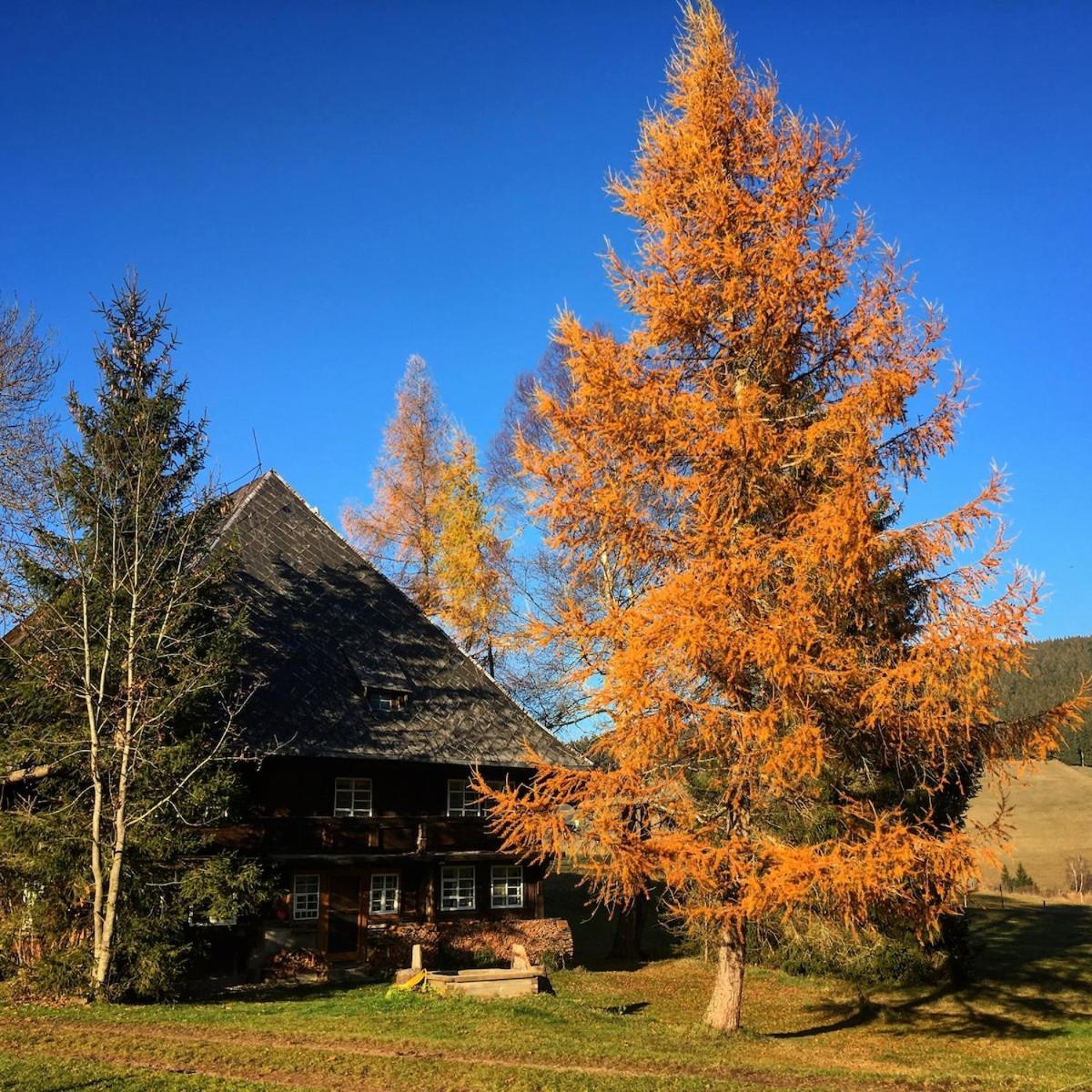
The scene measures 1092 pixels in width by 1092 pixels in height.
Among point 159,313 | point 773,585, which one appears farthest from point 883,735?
point 159,313

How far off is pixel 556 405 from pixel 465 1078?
8672 millimetres

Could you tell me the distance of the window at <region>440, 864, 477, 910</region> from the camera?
2348 cm

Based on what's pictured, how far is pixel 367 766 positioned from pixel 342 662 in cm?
264

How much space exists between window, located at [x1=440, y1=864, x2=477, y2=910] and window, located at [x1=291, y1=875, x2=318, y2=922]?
10.4ft

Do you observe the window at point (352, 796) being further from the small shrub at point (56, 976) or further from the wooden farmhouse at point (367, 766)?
the small shrub at point (56, 976)

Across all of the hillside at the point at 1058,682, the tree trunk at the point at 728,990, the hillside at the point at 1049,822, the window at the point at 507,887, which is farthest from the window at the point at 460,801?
the hillside at the point at 1058,682

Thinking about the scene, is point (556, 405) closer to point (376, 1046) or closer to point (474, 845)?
point (376, 1046)

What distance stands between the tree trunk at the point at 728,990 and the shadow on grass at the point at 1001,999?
207 cm

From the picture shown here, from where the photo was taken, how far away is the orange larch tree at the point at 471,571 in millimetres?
28911

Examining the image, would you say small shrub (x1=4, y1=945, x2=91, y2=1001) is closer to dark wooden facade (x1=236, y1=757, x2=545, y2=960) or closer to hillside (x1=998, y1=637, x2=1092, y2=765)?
dark wooden facade (x1=236, y1=757, x2=545, y2=960)

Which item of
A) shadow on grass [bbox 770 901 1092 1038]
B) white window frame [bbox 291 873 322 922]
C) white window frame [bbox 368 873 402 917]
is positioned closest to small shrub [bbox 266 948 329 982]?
white window frame [bbox 291 873 322 922]

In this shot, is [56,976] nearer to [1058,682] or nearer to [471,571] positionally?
[471,571]

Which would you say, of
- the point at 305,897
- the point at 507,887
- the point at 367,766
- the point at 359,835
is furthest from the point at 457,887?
the point at 367,766

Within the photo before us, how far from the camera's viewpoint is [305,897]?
2152cm
